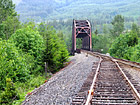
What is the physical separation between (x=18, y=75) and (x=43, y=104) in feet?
19.4

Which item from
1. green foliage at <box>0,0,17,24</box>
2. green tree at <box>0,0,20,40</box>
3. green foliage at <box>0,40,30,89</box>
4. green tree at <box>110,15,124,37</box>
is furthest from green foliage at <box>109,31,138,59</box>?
green tree at <box>110,15,124,37</box>

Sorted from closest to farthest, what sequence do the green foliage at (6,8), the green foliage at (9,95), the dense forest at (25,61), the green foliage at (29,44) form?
the green foliage at (9,95) < the dense forest at (25,61) < the green foliage at (29,44) < the green foliage at (6,8)

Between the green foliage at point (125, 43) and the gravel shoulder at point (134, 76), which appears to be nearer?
the gravel shoulder at point (134, 76)

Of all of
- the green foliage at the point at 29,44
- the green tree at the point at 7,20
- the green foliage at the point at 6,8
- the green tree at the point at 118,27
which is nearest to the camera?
the green foliage at the point at 29,44

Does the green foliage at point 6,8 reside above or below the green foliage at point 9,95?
above

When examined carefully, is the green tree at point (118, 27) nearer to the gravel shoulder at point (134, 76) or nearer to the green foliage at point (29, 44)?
the green foliage at point (29, 44)

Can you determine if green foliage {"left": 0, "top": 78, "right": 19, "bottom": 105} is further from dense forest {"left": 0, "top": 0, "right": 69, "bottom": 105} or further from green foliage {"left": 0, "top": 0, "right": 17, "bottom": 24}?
green foliage {"left": 0, "top": 0, "right": 17, "bottom": 24}

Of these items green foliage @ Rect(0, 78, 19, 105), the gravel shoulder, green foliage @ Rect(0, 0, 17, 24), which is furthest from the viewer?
green foliage @ Rect(0, 0, 17, 24)

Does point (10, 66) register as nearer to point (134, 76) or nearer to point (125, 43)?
point (134, 76)

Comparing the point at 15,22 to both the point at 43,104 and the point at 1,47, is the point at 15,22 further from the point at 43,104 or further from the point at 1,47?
the point at 43,104

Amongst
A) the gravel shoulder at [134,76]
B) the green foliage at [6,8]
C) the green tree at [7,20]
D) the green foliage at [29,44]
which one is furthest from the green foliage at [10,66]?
the green foliage at [6,8]

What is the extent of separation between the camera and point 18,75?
37.2 ft

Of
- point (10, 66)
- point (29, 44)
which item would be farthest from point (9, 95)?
point (29, 44)

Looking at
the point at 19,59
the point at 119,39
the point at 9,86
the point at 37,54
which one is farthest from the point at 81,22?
the point at 9,86
